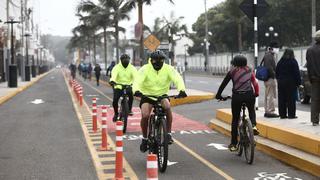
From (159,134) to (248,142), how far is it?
61.9 inches

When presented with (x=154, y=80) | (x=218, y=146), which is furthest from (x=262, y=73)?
(x=154, y=80)

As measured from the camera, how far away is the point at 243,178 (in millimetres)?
8383

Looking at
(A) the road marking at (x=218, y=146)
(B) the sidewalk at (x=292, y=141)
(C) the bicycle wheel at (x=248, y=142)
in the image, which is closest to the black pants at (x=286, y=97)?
(B) the sidewalk at (x=292, y=141)

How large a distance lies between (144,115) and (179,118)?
8378 mm

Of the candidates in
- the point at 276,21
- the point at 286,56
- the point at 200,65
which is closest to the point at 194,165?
the point at 286,56

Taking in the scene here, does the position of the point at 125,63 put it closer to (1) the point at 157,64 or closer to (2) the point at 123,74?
(2) the point at 123,74

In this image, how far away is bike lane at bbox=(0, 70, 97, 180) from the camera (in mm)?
9047

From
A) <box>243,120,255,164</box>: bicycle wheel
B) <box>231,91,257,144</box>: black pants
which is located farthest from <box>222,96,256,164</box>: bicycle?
<box>231,91,257,144</box>: black pants

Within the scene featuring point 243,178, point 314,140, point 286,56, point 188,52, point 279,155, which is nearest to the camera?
point 243,178

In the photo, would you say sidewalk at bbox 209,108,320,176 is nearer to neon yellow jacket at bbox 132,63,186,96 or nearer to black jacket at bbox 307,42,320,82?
black jacket at bbox 307,42,320,82

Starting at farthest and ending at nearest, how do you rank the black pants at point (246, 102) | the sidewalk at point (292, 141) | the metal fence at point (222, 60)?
1. the metal fence at point (222, 60)
2. the black pants at point (246, 102)
3. the sidewalk at point (292, 141)

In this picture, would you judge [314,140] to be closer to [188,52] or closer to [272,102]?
[272,102]

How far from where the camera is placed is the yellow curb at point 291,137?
9.23m

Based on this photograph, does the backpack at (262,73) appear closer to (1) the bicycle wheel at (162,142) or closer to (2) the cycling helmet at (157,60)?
(2) the cycling helmet at (157,60)
